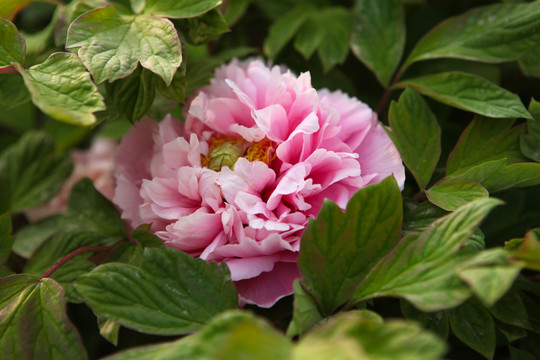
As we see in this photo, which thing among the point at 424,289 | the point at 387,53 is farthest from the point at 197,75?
the point at 424,289

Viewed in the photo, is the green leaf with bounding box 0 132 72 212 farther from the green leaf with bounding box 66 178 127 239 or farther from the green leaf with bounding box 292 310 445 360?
the green leaf with bounding box 292 310 445 360

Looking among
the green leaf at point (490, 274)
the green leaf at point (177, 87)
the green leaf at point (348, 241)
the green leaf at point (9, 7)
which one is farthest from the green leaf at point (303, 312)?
the green leaf at point (9, 7)

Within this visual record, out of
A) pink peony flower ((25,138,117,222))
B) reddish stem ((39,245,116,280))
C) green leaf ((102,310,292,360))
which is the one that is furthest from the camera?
pink peony flower ((25,138,117,222))

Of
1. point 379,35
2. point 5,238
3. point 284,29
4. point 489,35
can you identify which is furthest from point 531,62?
point 5,238

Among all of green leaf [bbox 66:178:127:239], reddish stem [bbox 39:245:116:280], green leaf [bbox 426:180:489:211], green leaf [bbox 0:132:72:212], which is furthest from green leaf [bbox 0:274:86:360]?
green leaf [bbox 426:180:489:211]

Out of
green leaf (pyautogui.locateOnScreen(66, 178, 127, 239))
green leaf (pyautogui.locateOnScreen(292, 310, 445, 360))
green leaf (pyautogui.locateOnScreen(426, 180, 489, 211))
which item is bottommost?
green leaf (pyautogui.locateOnScreen(66, 178, 127, 239))

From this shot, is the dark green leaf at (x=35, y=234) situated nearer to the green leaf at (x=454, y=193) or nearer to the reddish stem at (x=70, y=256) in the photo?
the reddish stem at (x=70, y=256)

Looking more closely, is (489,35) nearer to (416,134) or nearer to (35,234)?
(416,134)
